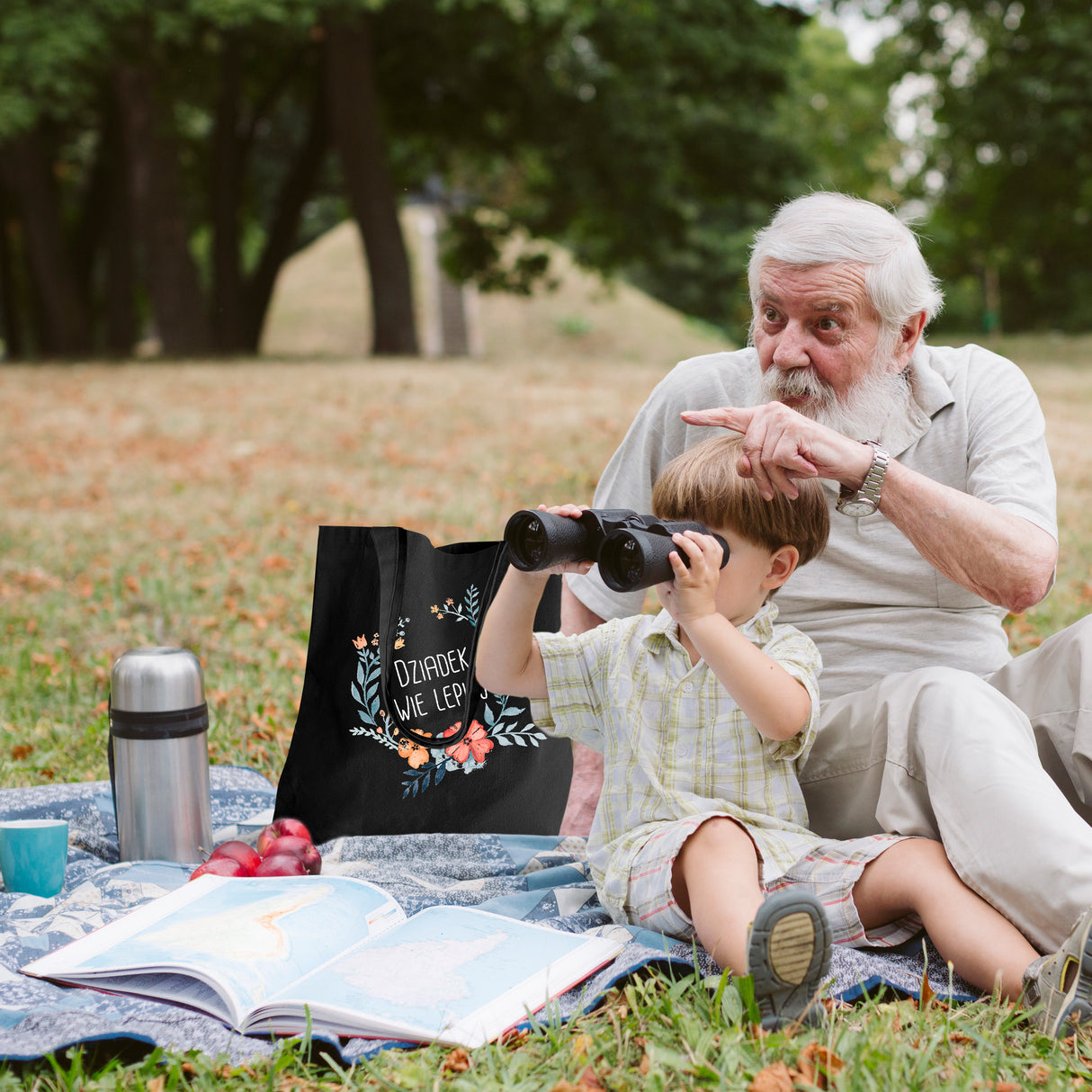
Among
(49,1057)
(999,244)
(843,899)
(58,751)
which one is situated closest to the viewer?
(49,1057)

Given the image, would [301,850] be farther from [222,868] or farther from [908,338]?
[908,338]

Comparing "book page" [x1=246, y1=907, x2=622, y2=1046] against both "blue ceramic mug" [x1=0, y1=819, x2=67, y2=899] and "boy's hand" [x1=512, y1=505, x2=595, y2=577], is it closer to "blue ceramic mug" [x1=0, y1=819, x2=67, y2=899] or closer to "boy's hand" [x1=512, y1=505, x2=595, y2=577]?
"boy's hand" [x1=512, y1=505, x2=595, y2=577]

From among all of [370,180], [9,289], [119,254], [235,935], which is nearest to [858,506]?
[235,935]

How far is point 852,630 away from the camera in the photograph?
9.15ft

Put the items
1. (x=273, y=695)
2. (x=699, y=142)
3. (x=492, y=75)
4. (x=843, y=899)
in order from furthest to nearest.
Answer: (x=699, y=142) → (x=492, y=75) → (x=273, y=695) → (x=843, y=899)

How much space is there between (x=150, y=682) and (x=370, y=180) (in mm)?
14572

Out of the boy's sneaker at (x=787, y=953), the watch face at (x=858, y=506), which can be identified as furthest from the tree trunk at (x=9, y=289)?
the boy's sneaker at (x=787, y=953)

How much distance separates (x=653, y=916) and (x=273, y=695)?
239cm

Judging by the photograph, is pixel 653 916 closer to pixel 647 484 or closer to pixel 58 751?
pixel 647 484

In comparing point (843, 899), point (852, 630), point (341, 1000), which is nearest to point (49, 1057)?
point (341, 1000)

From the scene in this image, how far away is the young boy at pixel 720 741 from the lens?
2154 millimetres

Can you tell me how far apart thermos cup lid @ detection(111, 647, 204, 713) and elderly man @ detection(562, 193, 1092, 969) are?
1.00m

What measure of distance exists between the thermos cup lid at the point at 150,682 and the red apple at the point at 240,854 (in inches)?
13.7

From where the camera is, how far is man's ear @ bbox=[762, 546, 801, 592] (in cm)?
242
